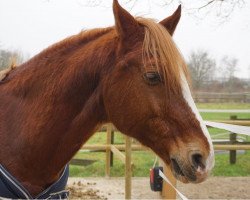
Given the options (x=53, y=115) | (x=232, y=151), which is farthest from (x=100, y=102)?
(x=232, y=151)

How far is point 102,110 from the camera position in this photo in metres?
2.24

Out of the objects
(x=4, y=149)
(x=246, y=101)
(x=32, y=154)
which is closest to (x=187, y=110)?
(x=32, y=154)

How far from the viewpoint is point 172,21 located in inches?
94.5

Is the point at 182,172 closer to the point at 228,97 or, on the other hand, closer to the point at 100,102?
the point at 100,102

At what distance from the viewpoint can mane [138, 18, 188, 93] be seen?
79.7 inches

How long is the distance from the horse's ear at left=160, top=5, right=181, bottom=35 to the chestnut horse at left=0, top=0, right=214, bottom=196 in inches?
4.0

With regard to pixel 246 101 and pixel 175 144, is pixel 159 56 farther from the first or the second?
pixel 246 101

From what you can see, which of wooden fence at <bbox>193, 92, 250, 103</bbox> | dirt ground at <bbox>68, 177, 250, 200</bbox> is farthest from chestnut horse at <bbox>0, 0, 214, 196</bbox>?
wooden fence at <bbox>193, 92, 250, 103</bbox>

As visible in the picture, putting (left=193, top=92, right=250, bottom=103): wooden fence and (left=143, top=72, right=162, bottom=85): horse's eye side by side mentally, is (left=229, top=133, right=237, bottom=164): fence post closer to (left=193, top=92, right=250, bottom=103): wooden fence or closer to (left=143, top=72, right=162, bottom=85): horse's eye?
(left=143, top=72, right=162, bottom=85): horse's eye

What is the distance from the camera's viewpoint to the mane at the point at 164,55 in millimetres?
2025

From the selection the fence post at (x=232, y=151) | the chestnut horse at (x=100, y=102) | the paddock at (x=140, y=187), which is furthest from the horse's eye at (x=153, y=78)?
the fence post at (x=232, y=151)

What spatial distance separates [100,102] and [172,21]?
0.72m

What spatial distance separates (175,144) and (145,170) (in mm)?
6961

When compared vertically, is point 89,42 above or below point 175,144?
above
